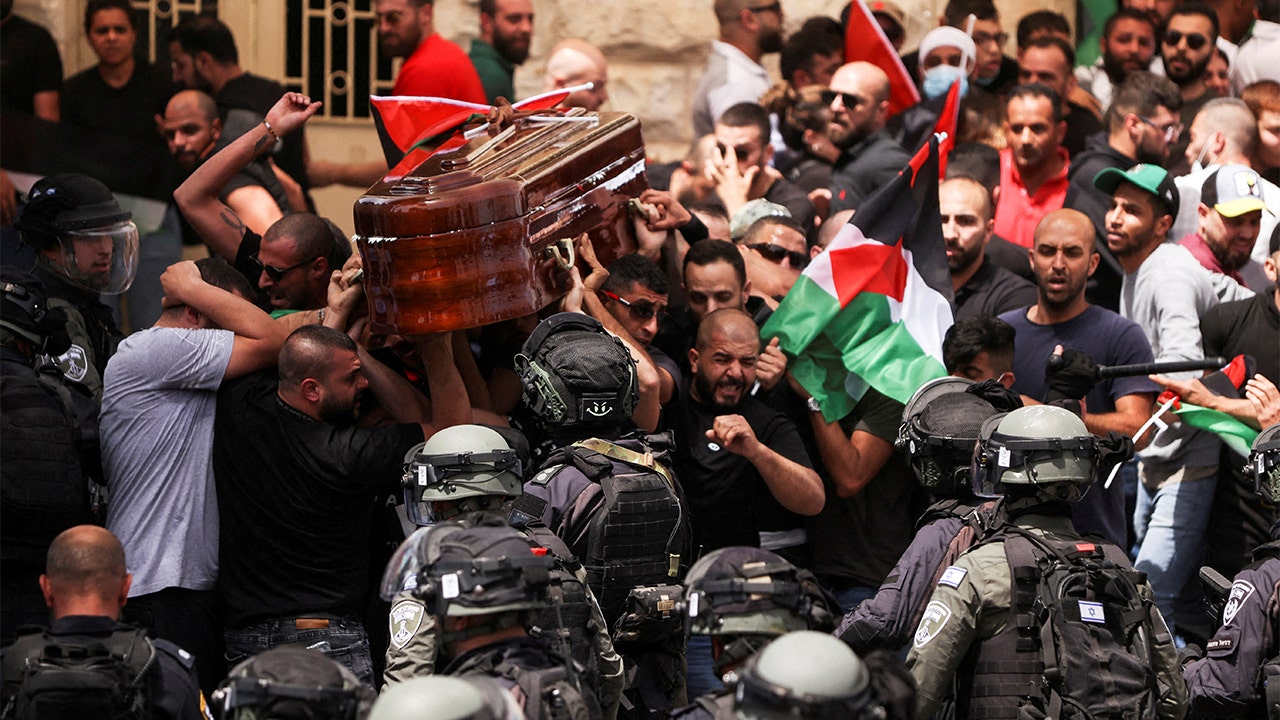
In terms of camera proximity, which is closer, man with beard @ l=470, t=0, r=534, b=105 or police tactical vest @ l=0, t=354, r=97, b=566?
police tactical vest @ l=0, t=354, r=97, b=566

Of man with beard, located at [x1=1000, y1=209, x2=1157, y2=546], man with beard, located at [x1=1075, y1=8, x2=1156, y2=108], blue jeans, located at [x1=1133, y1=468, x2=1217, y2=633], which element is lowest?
blue jeans, located at [x1=1133, y1=468, x2=1217, y2=633]

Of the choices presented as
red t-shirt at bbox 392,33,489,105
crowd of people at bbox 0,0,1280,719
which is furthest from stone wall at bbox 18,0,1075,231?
red t-shirt at bbox 392,33,489,105

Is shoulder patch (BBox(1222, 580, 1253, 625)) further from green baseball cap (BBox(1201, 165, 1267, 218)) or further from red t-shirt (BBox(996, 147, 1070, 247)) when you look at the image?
red t-shirt (BBox(996, 147, 1070, 247))

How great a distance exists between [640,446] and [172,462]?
1.59 metres

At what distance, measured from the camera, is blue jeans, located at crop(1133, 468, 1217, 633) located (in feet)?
24.7

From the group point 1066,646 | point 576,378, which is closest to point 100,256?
point 576,378

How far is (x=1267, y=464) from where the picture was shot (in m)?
6.24

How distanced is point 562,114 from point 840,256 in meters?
1.27

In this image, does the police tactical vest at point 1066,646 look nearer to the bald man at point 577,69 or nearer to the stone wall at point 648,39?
the bald man at point 577,69

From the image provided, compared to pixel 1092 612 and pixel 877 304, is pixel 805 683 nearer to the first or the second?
pixel 1092 612

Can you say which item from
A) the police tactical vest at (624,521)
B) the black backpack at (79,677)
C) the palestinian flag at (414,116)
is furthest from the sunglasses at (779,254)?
the black backpack at (79,677)

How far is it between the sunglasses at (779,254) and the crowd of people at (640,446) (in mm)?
13

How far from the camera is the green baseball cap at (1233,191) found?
835 centimetres

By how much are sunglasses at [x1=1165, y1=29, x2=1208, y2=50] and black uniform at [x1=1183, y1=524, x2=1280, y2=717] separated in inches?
200
